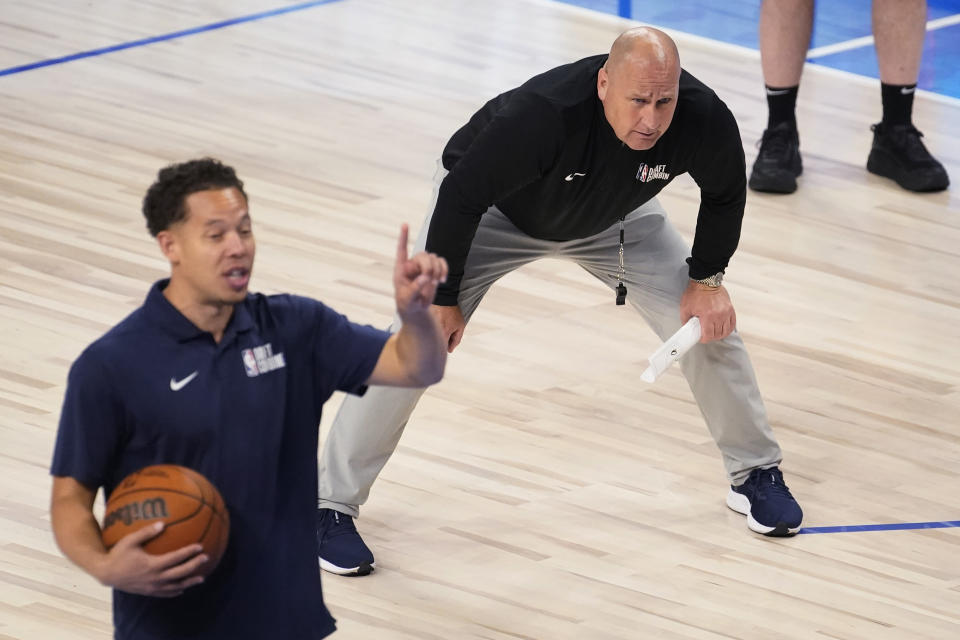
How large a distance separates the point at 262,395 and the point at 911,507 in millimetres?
2652

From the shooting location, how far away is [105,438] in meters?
2.74

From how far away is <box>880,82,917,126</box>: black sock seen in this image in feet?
24.9

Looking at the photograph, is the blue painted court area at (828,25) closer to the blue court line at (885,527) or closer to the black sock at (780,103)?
the black sock at (780,103)

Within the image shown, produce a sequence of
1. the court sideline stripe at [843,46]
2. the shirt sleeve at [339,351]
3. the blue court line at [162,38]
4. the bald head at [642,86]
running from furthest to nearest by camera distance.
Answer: the court sideline stripe at [843,46] → the blue court line at [162,38] → the bald head at [642,86] → the shirt sleeve at [339,351]

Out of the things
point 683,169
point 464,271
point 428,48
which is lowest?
point 428,48

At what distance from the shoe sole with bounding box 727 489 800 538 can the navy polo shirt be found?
1.99m

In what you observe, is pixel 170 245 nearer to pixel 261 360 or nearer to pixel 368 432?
pixel 261 360

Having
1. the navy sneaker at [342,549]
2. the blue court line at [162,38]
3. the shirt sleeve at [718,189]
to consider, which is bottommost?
the blue court line at [162,38]

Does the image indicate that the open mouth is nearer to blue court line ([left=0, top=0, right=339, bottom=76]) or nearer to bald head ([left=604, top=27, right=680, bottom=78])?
bald head ([left=604, top=27, right=680, bottom=78])

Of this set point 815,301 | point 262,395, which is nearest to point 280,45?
point 815,301

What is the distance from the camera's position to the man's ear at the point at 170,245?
284cm

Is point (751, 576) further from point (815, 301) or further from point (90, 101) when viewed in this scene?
point (90, 101)

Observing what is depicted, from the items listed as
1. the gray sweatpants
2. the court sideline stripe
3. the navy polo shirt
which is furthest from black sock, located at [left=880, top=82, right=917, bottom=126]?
the navy polo shirt

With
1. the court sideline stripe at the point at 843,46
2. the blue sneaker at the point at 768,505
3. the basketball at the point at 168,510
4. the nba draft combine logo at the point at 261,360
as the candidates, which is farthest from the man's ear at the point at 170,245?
the court sideline stripe at the point at 843,46
